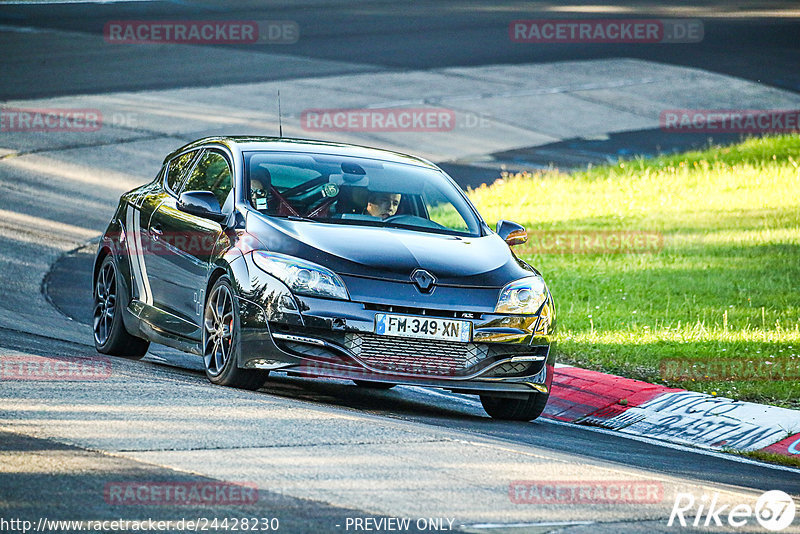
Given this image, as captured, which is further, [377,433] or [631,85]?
[631,85]

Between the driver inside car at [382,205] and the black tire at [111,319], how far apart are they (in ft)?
6.93

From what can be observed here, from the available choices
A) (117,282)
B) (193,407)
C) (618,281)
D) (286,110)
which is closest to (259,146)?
(117,282)

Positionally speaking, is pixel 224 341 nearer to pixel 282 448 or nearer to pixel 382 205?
pixel 382 205

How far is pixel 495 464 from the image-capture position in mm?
6754

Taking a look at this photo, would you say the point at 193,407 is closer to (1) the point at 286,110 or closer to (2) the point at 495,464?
(2) the point at 495,464

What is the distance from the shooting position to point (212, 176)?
9.67 metres

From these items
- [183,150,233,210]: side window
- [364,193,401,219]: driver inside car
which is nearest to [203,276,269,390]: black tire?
[183,150,233,210]: side window

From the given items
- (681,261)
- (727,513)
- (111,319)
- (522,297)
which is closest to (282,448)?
(727,513)

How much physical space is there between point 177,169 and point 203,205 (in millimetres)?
1502

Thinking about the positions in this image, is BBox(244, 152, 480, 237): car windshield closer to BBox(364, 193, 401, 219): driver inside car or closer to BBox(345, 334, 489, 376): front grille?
BBox(364, 193, 401, 219): driver inside car

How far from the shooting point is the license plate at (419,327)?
8076 mm

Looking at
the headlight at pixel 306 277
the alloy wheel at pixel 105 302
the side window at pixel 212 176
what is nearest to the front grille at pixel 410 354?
the headlight at pixel 306 277

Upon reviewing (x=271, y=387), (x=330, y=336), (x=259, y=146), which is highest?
(x=259, y=146)

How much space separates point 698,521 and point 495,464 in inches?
43.4
